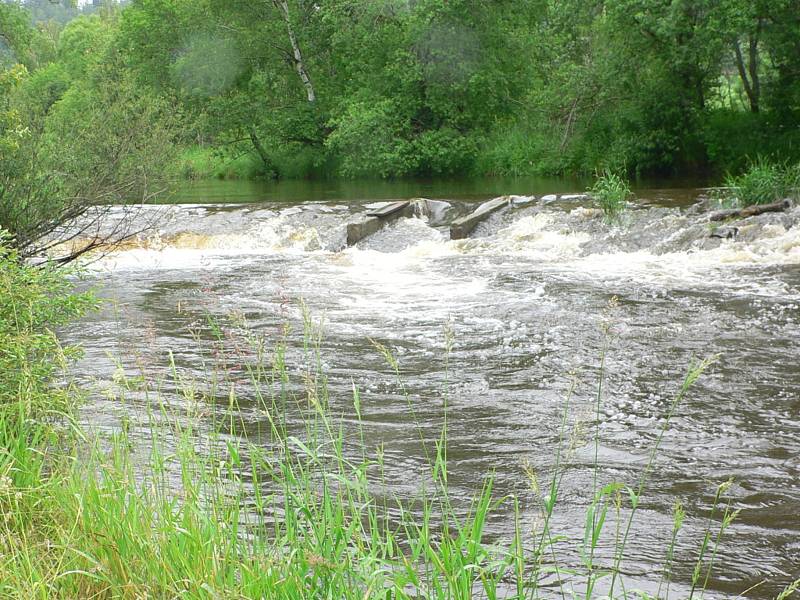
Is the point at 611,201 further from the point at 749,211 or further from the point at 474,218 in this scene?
the point at 474,218

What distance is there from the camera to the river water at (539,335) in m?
5.00

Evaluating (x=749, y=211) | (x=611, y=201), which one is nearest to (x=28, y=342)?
(x=611, y=201)

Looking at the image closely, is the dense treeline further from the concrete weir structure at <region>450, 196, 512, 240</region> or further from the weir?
the concrete weir structure at <region>450, 196, 512, 240</region>

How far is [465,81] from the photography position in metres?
28.4

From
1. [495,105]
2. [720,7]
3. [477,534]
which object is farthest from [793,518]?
[495,105]

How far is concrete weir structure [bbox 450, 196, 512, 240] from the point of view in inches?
657

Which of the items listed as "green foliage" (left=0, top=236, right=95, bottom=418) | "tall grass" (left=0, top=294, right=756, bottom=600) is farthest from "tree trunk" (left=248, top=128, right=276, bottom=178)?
"tall grass" (left=0, top=294, right=756, bottom=600)

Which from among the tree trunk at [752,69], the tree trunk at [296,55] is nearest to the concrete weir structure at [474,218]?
the tree trunk at [752,69]

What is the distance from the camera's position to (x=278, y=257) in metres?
16.2

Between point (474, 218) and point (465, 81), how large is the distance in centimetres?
1254

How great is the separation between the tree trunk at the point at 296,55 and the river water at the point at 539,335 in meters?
14.7

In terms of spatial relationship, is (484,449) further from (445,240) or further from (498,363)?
(445,240)

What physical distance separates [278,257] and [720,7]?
11441 millimetres

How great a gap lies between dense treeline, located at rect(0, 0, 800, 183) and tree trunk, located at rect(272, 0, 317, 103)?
85mm
